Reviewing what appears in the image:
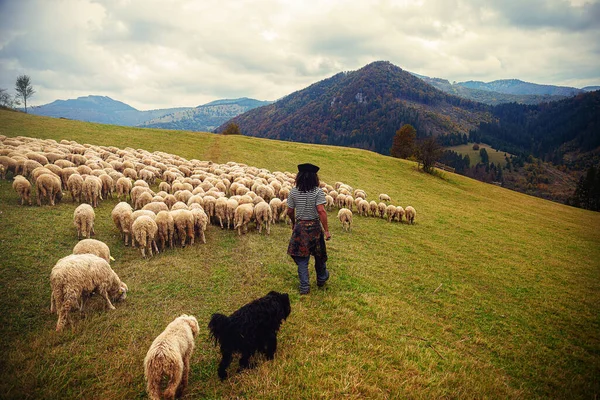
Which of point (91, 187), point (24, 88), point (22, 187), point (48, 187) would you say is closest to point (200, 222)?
point (91, 187)

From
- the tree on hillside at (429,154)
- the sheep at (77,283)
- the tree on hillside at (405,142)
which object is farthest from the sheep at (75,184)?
the tree on hillside at (405,142)

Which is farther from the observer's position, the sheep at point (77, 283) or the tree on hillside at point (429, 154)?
the tree on hillside at point (429, 154)

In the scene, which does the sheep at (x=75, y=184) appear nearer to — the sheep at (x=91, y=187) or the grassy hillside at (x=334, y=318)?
the sheep at (x=91, y=187)

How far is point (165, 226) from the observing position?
1002 cm

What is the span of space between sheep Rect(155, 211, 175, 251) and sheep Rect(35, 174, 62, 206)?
6.79 metres

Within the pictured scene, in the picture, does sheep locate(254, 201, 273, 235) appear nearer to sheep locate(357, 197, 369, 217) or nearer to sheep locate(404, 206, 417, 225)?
sheep locate(357, 197, 369, 217)

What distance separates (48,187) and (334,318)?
570 inches

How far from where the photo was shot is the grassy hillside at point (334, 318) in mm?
4641

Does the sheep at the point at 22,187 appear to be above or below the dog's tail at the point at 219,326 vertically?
above

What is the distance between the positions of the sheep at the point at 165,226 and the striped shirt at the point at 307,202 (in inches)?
216

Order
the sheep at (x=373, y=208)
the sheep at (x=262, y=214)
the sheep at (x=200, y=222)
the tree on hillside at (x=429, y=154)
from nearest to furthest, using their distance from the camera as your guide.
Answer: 1. the sheep at (x=200, y=222)
2. the sheep at (x=262, y=214)
3. the sheep at (x=373, y=208)
4. the tree on hillside at (x=429, y=154)

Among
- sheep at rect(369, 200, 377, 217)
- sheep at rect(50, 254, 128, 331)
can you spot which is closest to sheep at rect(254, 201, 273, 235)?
sheep at rect(50, 254, 128, 331)

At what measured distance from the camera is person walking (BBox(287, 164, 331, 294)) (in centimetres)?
724

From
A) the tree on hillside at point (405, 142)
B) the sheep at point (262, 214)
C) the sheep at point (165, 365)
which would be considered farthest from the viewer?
the tree on hillside at point (405, 142)
